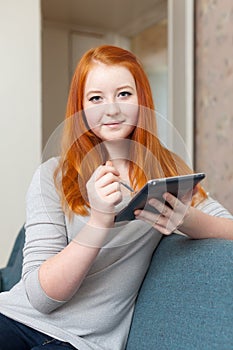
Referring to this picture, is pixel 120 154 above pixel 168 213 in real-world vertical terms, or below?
above

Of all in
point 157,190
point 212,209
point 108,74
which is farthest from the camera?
point 212,209

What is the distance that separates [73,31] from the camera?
4016mm

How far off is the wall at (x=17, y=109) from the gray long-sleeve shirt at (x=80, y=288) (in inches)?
64.8

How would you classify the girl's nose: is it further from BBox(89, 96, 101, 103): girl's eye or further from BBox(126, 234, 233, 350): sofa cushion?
BBox(126, 234, 233, 350): sofa cushion

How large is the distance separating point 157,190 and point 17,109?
1998mm

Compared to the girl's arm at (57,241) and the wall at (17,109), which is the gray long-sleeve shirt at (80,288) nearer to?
the girl's arm at (57,241)

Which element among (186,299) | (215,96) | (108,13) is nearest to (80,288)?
(186,299)

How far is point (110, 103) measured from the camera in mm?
841

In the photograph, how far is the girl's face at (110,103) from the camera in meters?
0.84

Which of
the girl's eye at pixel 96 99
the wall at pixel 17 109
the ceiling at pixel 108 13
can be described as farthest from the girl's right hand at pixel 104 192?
the ceiling at pixel 108 13

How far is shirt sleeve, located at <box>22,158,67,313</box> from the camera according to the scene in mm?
904

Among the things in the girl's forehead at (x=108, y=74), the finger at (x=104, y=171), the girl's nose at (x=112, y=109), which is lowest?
the finger at (x=104, y=171)

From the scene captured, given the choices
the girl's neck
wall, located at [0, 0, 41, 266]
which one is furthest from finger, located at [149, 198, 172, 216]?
wall, located at [0, 0, 41, 266]

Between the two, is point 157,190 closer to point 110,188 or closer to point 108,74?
point 110,188
